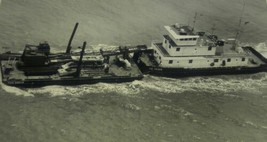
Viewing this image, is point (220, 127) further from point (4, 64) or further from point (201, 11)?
point (201, 11)

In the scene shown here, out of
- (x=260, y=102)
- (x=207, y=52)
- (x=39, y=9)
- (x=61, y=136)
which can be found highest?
(x=39, y=9)

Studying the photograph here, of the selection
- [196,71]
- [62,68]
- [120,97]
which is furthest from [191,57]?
[62,68]

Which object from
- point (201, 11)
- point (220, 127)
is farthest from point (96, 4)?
point (220, 127)

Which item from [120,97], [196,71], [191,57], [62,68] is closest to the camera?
[120,97]

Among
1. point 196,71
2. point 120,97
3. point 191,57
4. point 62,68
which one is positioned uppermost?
point 191,57

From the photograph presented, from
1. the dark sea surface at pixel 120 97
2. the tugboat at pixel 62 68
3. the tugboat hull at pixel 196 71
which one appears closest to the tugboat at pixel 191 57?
the tugboat hull at pixel 196 71

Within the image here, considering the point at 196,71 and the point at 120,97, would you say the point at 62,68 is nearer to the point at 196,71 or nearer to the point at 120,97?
the point at 120,97

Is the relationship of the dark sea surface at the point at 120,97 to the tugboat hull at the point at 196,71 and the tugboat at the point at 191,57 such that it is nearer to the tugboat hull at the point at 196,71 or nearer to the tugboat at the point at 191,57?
the tugboat hull at the point at 196,71
